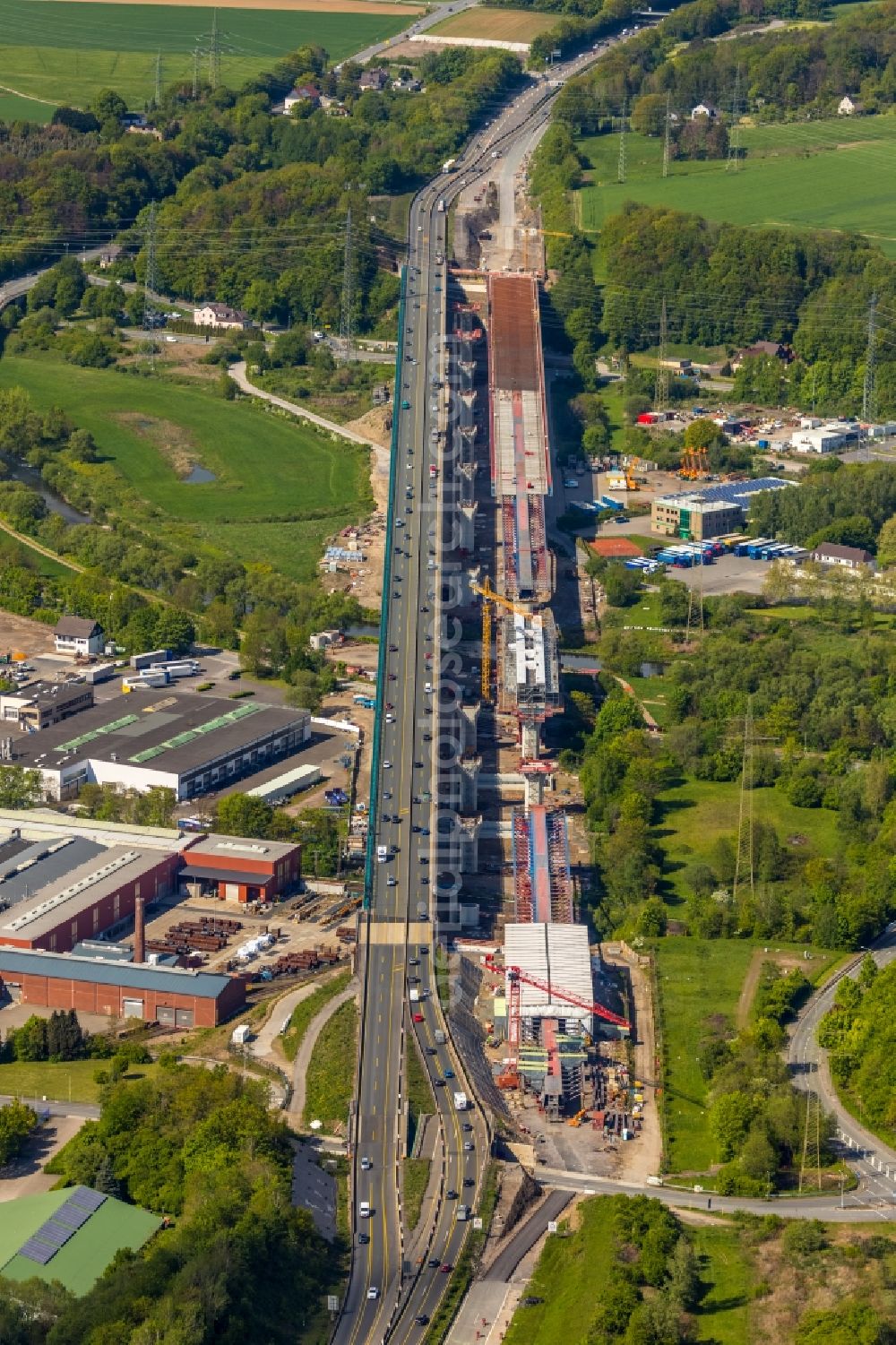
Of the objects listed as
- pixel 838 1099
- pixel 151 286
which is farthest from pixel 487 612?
pixel 151 286

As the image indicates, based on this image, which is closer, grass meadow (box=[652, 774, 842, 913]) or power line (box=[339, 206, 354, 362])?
grass meadow (box=[652, 774, 842, 913])

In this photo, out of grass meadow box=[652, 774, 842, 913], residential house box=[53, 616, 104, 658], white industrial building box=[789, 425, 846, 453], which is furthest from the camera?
white industrial building box=[789, 425, 846, 453]

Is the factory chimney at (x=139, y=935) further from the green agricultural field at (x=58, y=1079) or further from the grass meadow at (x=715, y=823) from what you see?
the grass meadow at (x=715, y=823)

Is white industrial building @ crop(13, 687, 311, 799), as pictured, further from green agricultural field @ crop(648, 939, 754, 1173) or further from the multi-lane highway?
green agricultural field @ crop(648, 939, 754, 1173)

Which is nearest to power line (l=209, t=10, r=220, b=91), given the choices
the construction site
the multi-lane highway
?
the multi-lane highway

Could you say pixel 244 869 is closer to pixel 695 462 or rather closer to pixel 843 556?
pixel 843 556

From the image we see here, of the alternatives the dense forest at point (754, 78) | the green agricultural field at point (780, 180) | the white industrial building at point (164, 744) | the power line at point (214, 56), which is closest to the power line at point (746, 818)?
the white industrial building at point (164, 744)

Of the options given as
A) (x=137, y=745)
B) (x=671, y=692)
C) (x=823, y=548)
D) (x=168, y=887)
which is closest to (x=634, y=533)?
(x=823, y=548)
